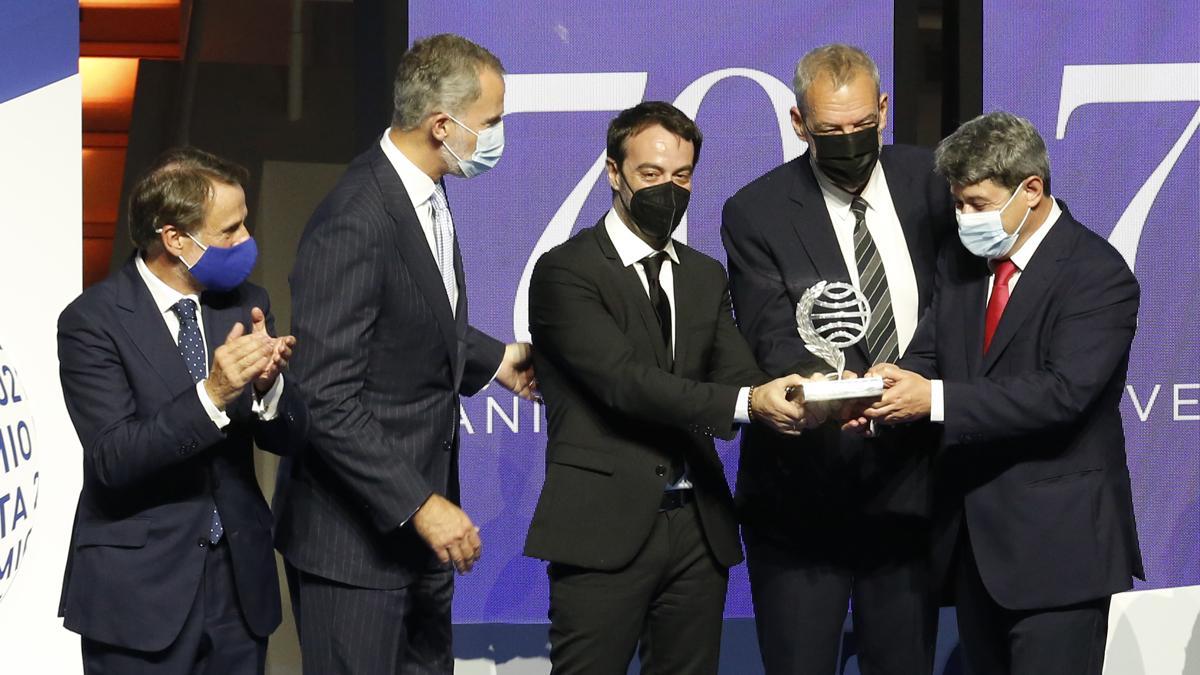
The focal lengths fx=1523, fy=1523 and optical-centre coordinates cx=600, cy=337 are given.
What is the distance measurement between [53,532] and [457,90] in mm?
1994

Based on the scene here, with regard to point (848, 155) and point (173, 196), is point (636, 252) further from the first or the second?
point (173, 196)

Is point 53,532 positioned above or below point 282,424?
below

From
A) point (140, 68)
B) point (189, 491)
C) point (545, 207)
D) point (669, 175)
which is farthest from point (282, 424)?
point (140, 68)

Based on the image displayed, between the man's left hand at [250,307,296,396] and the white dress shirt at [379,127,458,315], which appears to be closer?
the man's left hand at [250,307,296,396]

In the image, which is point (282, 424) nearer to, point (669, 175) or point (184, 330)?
point (184, 330)

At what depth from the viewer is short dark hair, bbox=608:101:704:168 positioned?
11.2 feet

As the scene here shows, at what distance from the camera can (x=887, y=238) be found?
3.60 m

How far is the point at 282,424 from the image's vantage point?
3.05 meters

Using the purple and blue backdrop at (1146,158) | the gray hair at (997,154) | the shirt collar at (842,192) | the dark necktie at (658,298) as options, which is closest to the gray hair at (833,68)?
the shirt collar at (842,192)

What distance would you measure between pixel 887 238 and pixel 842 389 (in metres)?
0.55

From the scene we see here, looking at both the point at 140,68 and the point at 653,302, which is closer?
the point at 653,302

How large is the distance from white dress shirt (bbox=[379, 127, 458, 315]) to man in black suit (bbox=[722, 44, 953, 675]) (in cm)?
81

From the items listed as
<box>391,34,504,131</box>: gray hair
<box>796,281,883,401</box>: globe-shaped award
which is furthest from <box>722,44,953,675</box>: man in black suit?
<box>391,34,504,131</box>: gray hair

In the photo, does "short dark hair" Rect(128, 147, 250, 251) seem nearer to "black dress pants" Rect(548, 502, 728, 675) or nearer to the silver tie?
the silver tie
